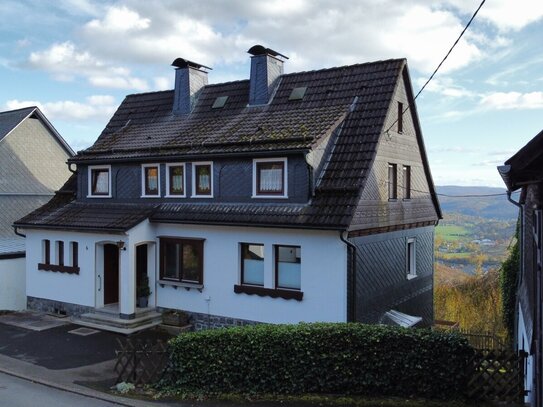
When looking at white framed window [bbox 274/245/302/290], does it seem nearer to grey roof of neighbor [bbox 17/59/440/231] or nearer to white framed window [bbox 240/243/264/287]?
white framed window [bbox 240/243/264/287]

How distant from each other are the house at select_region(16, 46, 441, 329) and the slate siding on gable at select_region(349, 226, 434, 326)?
7cm

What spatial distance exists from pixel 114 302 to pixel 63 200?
528 cm

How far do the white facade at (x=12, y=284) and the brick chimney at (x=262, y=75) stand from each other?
11958mm

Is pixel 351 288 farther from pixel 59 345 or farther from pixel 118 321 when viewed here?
pixel 59 345

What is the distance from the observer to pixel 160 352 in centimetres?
1121

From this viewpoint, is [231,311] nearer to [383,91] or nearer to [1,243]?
[383,91]

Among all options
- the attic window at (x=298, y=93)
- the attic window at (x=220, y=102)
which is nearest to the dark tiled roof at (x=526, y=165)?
the attic window at (x=298, y=93)

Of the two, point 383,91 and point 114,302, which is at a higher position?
point 383,91

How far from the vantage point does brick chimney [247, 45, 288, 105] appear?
61.4 feet

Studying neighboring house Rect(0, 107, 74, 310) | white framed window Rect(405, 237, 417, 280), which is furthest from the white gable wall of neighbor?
white framed window Rect(405, 237, 417, 280)

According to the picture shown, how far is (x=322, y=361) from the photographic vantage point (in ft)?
33.8

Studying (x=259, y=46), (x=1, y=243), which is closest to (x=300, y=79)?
(x=259, y=46)

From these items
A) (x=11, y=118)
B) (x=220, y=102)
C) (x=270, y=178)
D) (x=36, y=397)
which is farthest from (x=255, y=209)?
(x=11, y=118)

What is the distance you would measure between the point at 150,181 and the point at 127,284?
13.0 ft
